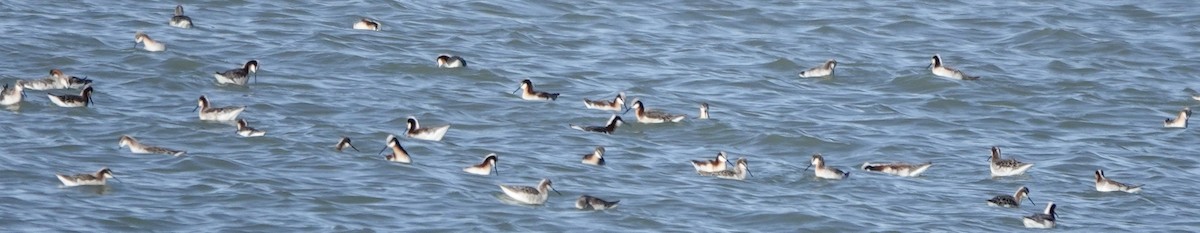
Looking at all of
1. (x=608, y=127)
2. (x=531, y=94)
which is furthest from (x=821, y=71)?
(x=608, y=127)

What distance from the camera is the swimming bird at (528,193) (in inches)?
756

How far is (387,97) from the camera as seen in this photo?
26359 millimetres

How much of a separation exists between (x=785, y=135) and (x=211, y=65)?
8264 millimetres

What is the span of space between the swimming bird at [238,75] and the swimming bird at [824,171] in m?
8.21

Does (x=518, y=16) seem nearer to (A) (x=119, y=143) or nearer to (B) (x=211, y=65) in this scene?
(B) (x=211, y=65)

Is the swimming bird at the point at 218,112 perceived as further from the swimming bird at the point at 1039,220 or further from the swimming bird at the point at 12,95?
the swimming bird at the point at 1039,220

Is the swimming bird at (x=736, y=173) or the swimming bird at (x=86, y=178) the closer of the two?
the swimming bird at (x=86, y=178)

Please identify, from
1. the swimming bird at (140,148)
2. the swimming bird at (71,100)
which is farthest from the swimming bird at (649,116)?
the swimming bird at (71,100)

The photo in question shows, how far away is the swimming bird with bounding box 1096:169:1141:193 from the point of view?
70.3 ft

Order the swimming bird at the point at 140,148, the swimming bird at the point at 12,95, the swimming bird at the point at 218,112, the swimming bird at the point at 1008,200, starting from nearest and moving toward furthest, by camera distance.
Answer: the swimming bird at the point at 1008,200, the swimming bird at the point at 140,148, the swimming bird at the point at 218,112, the swimming bird at the point at 12,95

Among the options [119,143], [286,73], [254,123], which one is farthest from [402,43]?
[119,143]

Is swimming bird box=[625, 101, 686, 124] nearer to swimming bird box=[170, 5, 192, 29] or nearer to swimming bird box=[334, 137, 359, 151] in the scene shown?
swimming bird box=[334, 137, 359, 151]

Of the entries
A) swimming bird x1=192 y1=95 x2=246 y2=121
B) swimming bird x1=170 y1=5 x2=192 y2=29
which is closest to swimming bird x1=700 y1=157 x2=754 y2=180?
swimming bird x1=192 y1=95 x2=246 y2=121

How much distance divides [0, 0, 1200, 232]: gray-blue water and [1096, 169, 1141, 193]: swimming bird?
0.45ft
